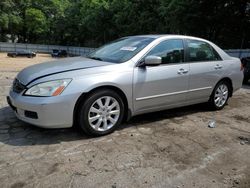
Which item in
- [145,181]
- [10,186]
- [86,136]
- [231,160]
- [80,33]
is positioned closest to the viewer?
[10,186]

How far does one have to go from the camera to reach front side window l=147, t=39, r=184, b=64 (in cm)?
433

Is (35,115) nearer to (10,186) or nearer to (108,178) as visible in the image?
(10,186)

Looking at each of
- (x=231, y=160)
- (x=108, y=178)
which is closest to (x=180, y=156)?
(x=231, y=160)

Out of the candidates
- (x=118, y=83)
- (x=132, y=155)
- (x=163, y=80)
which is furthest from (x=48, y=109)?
(x=163, y=80)

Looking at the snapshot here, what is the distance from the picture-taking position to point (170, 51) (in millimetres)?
4496

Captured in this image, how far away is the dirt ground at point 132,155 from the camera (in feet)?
8.98

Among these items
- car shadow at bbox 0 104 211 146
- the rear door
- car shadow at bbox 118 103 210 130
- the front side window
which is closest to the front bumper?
car shadow at bbox 0 104 211 146

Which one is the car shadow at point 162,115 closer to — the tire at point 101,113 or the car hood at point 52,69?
the tire at point 101,113

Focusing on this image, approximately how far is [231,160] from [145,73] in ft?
5.59

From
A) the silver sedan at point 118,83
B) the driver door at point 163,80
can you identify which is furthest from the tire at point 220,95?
the driver door at point 163,80

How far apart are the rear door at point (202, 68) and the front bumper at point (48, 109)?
89.7 inches

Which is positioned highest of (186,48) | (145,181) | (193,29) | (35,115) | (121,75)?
(193,29)

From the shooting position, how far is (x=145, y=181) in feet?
8.93

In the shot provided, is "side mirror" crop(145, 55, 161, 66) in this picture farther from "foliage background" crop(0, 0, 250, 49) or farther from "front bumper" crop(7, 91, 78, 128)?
"foliage background" crop(0, 0, 250, 49)
